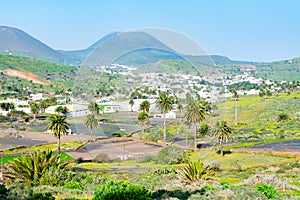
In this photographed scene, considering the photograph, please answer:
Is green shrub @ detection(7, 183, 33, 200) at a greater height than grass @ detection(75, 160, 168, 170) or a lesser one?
greater

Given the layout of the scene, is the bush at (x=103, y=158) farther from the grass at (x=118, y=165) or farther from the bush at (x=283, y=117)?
the bush at (x=283, y=117)

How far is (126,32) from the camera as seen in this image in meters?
19.1

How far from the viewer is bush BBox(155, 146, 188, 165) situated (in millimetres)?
38906

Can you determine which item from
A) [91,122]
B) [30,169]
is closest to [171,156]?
[91,122]

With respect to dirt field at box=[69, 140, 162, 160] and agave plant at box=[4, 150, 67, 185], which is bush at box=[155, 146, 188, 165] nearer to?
dirt field at box=[69, 140, 162, 160]

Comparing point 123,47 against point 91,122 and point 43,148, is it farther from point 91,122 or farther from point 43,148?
point 43,148

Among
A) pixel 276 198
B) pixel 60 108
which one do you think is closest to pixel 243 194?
pixel 276 198

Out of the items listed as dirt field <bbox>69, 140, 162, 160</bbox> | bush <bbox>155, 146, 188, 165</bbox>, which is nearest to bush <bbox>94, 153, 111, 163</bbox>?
dirt field <bbox>69, 140, 162, 160</bbox>

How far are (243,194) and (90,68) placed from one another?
887 centimetres

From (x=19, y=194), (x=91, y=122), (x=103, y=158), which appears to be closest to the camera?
(x=19, y=194)

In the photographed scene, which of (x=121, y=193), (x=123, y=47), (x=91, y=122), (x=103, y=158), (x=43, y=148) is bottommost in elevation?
(x=43, y=148)

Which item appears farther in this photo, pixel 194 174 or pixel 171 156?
pixel 171 156

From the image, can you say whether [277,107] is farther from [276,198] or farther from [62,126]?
[276,198]

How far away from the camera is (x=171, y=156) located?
38875 millimetres
